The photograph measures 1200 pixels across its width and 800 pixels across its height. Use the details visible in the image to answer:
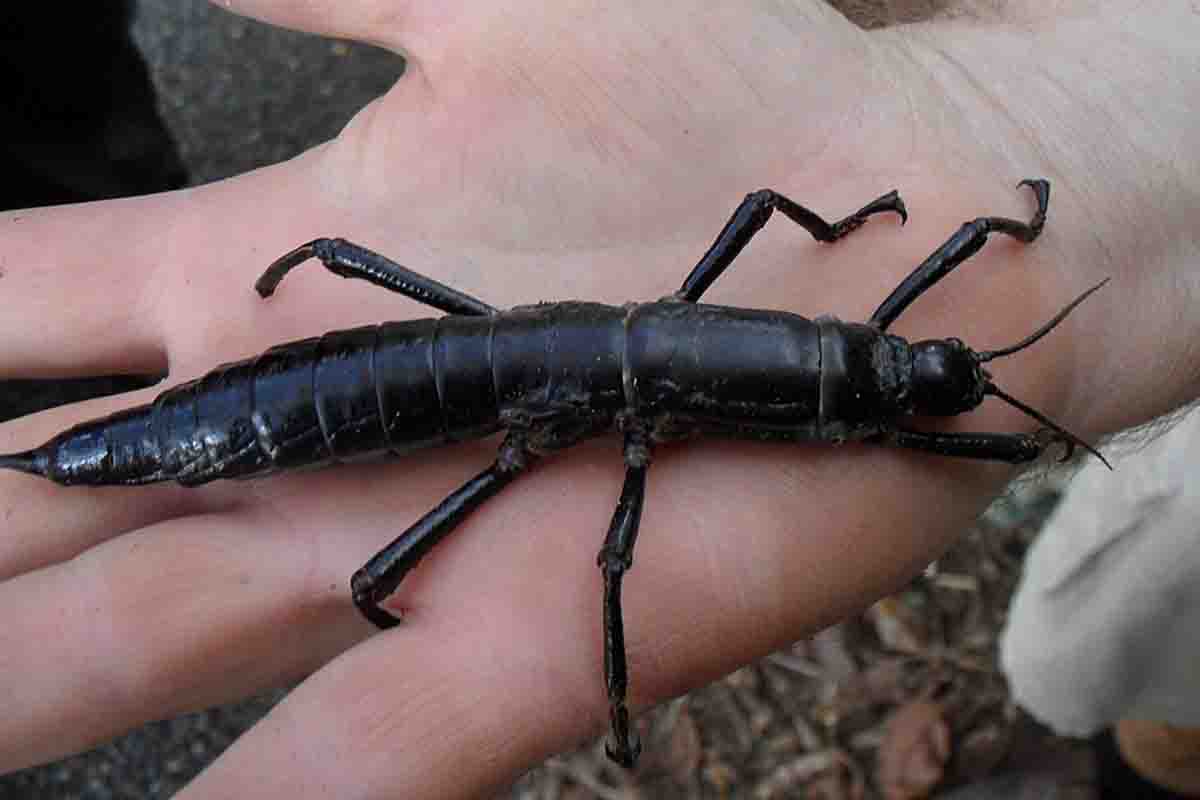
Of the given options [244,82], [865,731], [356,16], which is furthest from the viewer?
[244,82]

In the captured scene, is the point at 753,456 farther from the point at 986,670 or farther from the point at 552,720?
the point at 986,670

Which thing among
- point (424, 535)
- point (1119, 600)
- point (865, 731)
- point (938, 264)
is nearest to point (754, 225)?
point (938, 264)

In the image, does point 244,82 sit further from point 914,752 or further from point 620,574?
point 914,752

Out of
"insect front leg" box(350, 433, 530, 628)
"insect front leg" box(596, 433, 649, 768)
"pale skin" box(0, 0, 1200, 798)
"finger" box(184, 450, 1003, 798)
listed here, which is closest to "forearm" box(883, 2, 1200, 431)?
"pale skin" box(0, 0, 1200, 798)

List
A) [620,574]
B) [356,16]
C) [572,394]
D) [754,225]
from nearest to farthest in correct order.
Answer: [620,574], [572,394], [754,225], [356,16]

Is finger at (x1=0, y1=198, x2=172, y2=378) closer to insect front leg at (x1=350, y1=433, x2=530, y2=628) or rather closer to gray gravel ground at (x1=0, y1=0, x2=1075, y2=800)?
insect front leg at (x1=350, y1=433, x2=530, y2=628)

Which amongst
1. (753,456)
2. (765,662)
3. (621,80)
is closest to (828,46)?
(621,80)
